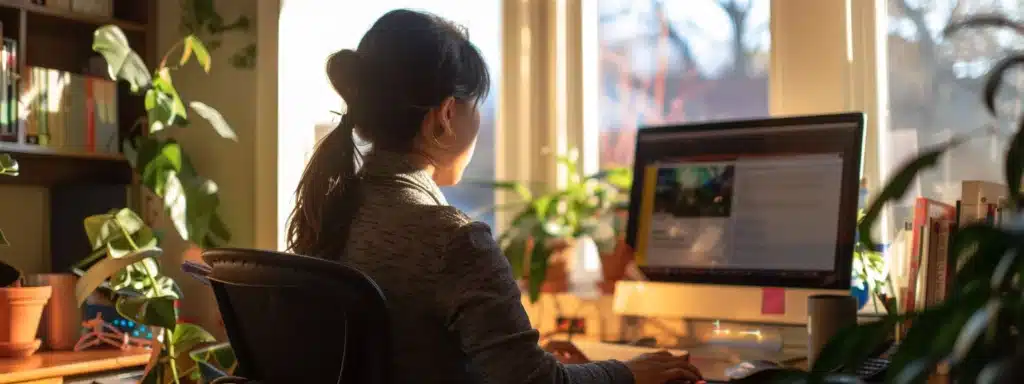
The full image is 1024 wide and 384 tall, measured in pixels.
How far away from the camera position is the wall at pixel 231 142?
3.01 metres

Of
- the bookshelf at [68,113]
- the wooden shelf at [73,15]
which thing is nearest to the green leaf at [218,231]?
the bookshelf at [68,113]

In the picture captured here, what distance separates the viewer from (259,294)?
4.07 ft

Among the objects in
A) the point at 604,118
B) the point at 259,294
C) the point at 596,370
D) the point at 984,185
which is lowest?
the point at 596,370

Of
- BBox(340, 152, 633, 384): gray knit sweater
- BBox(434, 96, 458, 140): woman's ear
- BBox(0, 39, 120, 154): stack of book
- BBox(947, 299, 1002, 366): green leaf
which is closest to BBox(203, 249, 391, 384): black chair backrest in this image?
BBox(340, 152, 633, 384): gray knit sweater

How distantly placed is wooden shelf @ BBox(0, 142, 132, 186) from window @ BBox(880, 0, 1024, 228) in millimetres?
2103

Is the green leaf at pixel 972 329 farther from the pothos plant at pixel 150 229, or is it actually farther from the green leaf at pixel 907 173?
the pothos plant at pixel 150 229

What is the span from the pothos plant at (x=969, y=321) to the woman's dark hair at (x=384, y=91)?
0.85 meters

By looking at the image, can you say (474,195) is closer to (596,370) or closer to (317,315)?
(596,370)

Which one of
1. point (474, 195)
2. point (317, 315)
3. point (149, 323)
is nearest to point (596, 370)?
point (317, 315)

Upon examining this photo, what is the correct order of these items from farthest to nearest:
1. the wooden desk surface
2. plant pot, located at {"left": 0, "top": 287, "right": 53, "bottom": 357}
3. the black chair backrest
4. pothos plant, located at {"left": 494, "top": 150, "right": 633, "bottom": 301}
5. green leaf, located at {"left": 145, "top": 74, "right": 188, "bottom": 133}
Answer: green leaf, located at {"left": 145, "top": 74, "right": 188, "bottom": 133}, plant pot, located at {"left": 0, "top": 287, "right": 53, "bottom": 357}, the wooden desk surface, pothos plant, located at {"left": 494, "top": 150, "right": 633, "bottom": 301}, the black chair backrest

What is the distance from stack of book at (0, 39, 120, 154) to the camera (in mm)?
2801

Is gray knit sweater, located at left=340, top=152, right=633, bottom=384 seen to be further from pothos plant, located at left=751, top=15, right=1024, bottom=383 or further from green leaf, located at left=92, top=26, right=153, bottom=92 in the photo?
green leaf, located at left=92, top=26, right=153, bottom=92

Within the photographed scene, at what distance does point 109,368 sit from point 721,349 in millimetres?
1502

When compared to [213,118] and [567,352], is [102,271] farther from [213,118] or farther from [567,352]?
[567,352]
